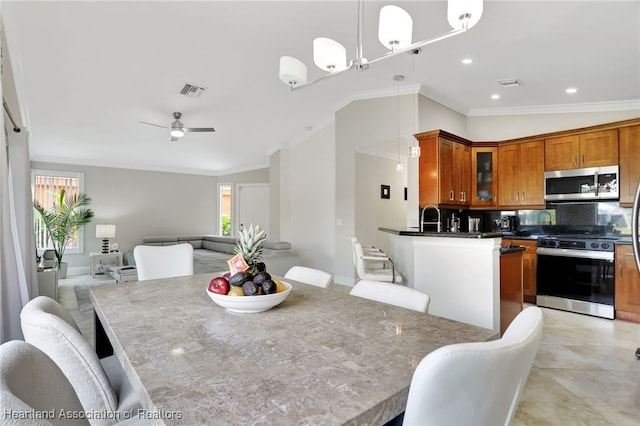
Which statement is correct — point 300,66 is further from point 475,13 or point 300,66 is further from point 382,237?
point 382,237

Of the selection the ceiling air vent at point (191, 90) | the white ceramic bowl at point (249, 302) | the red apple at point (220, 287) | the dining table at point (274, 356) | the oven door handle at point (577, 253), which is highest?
the ceiling air vent at point (191, 90)

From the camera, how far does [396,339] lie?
1.05 metres

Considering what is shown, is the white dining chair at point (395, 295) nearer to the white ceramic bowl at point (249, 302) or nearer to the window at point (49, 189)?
the white ceramic bowl at point (249, 302)

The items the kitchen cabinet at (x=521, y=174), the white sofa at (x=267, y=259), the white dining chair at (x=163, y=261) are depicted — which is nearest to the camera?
the white dining chair at (x=163, y=261)

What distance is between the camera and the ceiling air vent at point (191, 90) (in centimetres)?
423

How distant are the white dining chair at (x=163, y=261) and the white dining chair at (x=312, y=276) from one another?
3.05 feet

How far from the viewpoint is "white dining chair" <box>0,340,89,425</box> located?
23.7 inches

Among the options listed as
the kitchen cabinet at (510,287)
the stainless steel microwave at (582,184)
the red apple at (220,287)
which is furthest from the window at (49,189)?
the stainless steel microwave at (582,184)

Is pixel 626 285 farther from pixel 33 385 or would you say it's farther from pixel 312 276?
pixel 33 385

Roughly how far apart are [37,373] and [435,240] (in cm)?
269

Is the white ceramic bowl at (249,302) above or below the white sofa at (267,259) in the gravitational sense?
above

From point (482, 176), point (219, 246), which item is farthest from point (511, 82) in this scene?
point (219, 246)

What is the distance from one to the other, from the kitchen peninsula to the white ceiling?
1.96 metres

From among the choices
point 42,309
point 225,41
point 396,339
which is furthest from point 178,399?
point 225,41
